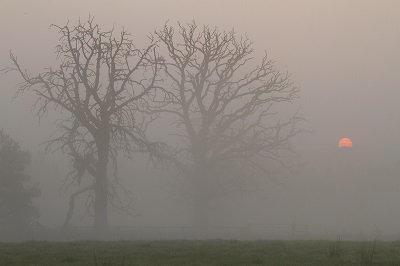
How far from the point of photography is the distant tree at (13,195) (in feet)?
161

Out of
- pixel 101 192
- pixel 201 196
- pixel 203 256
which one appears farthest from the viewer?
pixel 201 196

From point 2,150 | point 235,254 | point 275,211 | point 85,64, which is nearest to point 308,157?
point 275,211

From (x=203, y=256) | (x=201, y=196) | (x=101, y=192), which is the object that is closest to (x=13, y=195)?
(x=101, y=192)

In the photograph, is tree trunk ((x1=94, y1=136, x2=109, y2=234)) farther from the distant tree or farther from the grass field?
the grass field

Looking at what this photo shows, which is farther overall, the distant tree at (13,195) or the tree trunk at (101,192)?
the distant tree at (13,195)

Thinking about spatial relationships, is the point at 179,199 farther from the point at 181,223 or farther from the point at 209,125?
the point at 209,125

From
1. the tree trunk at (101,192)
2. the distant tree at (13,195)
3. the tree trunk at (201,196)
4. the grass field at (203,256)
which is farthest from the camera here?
the distant tree at (13,195)

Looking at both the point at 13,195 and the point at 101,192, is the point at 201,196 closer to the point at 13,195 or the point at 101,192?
the point at 101,192

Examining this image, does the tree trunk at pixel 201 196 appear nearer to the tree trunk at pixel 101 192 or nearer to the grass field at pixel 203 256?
the tree trunk at pixel 101 192

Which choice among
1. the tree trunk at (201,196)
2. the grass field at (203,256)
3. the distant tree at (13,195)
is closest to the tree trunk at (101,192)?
the tree trunk at (201,196)

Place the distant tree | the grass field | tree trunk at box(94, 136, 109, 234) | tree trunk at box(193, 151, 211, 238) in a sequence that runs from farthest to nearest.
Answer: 1. the distant tree
2. tree trunk at box(193, 151, 211, 238)
3. tree trunk at box(94, 136, 109, 234)
4. the grass field

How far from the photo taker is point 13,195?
49500 mm

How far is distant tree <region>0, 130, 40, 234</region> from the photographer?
161 feet

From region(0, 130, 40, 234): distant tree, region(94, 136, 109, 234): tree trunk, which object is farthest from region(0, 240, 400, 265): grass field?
region(0, 130, 40, 234): distant tree
